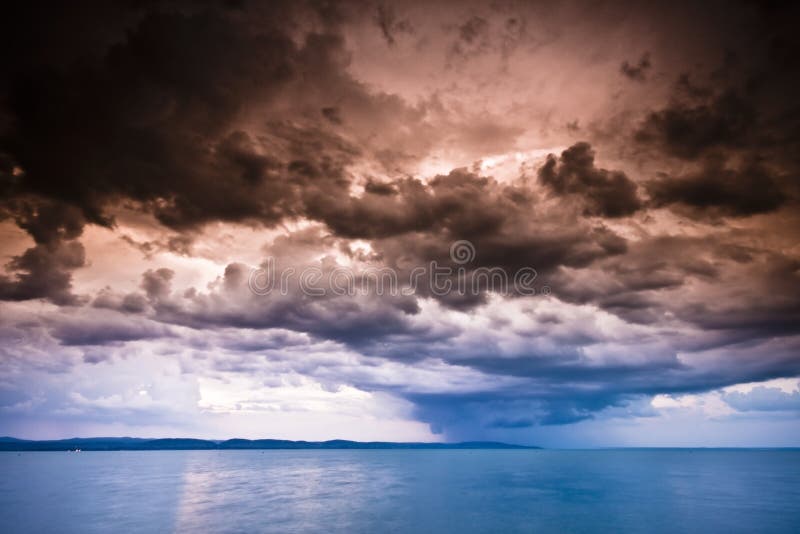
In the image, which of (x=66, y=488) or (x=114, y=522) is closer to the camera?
(x=114, y=522)

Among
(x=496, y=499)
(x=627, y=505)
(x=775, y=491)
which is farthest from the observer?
(x=775, y=491)

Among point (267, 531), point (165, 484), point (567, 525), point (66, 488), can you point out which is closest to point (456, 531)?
point (567, 525)

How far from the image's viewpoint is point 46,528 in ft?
171

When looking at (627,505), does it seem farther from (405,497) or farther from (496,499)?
(405,497)

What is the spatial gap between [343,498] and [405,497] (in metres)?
11.2

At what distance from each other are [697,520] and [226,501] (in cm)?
6635

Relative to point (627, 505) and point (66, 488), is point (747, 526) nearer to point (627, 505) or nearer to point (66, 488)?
point (627, 505)

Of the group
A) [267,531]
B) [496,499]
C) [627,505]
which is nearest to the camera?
[267,531]

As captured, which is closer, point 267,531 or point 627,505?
point 267,531

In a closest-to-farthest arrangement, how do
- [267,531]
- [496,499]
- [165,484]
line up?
[267,531], [496,499], [165,484]

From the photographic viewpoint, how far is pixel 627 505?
71.7 m

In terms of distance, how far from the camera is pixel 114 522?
181 ft

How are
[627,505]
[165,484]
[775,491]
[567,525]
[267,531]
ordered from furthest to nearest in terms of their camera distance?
[165,484]
[775,491]
[627,505]
[567,525]
[267,531]

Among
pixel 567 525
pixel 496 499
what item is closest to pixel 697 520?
pixel 567 525
